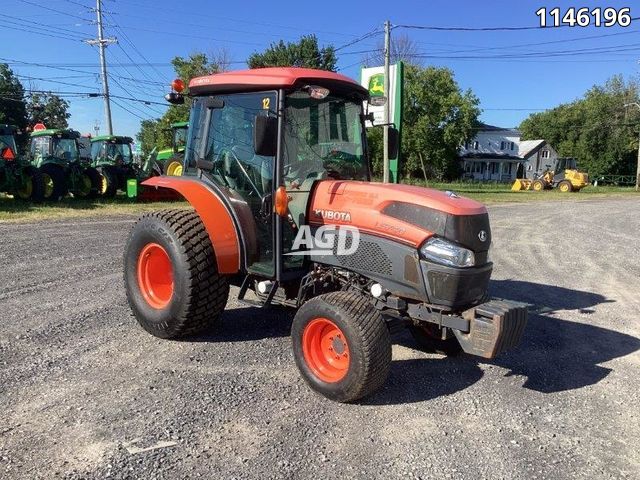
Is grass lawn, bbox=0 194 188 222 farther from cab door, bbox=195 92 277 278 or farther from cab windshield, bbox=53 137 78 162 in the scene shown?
cab door, bbox=195 92 277 278

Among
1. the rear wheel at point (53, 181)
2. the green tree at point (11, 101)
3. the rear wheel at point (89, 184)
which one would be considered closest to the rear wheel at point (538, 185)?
the rear wheel at point (89, 184)

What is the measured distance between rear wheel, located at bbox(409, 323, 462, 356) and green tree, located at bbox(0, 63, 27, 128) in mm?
53393

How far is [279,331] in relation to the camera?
501cm

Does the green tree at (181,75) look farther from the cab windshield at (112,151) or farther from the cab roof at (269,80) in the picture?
the cab roof at (269,80)

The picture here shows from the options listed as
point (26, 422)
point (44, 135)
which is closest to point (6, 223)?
point (44, 135)

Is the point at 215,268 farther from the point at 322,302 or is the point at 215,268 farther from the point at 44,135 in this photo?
the point at 44,135

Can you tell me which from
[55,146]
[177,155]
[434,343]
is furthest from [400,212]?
[55,146]

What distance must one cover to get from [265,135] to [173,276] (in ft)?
4.88

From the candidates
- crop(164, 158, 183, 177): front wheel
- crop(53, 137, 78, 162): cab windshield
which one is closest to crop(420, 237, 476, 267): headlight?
crop(164, 158, 183, 177): front wheel

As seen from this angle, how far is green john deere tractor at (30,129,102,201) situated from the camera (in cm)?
1697

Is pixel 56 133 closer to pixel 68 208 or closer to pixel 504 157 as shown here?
pixel 68 208

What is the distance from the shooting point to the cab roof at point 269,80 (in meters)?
4.05

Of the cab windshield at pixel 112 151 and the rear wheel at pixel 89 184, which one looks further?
the cab windshield at pixel 112 151

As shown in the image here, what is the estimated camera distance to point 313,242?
4145 millimetres
